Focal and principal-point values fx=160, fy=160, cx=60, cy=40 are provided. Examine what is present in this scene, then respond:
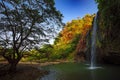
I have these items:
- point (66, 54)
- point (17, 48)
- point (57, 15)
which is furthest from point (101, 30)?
point (66, 54)

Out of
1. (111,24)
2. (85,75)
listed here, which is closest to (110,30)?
(111,24)

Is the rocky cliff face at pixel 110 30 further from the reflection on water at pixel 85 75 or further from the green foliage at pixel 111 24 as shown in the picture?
the reflection on water at pixel 85 75

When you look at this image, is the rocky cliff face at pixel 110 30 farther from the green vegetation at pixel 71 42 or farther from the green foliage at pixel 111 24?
the green vegetation at pixel 71 42

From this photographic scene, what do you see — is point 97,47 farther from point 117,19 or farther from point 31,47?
point 31,47

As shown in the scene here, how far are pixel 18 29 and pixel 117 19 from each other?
12552mm

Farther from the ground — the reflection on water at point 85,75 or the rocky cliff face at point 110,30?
the rocky cliff face at point 110,30

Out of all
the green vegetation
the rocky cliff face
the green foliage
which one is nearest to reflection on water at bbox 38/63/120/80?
the rocky cliff face

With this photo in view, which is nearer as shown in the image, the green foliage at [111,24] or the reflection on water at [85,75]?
the reflection on water at [85,75]

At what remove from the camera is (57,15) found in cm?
1822

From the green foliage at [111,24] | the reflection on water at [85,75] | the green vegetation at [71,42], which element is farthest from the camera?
the green vegetation at [71,42]

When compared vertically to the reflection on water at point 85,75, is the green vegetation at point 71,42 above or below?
above

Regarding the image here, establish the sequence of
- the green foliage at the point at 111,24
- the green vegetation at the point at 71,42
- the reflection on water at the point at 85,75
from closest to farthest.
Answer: the reflection on water at the point at 85,75 → the green foliage at the point at 111,24 → the green vegetation at the point at 71,42

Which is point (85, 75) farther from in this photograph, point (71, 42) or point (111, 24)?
point (71, 42)

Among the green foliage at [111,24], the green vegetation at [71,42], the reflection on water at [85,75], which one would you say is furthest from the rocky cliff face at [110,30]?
the green vegetation at [71,42]
